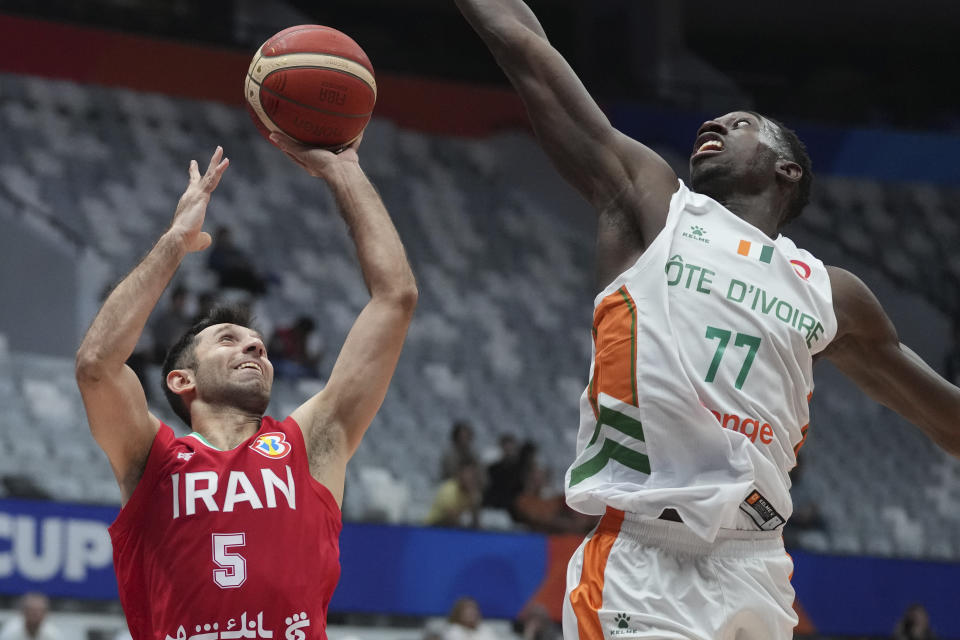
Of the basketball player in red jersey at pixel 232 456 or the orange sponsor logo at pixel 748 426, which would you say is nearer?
the orange sponsor logo at pixel 748 426

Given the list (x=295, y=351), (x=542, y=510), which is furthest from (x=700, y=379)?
(x=295, y=351)

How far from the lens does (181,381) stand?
4.31m

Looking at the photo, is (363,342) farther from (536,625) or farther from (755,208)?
(536,625)

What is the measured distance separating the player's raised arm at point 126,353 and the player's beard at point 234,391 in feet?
0.91

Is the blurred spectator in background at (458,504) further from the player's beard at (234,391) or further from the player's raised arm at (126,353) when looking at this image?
the player's raised arm at (126,353)

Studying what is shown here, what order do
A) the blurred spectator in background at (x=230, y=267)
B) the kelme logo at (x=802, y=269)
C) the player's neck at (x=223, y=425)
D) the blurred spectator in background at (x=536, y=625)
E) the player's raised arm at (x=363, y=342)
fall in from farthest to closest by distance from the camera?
the blurred spectator in background at (x=230, y=267) → the blurred spectator in background at (x=536, y=625) → the player's neck at (x=223, y=425) → the player's raised arm at (x=363, y=342) → the kelme logo at (x=802, y=269)

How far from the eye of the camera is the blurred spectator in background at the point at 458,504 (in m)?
11.5

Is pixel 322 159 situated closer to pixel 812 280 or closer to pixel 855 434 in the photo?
pixel 812 280

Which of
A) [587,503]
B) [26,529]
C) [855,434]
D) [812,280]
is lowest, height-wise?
[26,529]

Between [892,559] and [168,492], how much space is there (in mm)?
10200

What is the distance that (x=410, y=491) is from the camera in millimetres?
12359

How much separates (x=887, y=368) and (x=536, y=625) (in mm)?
7125

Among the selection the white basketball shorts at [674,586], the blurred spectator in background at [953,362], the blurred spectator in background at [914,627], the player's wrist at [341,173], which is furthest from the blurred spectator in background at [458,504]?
the white basketball shorts at [674,586]

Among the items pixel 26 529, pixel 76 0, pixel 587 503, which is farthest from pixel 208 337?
pixel 76 0
